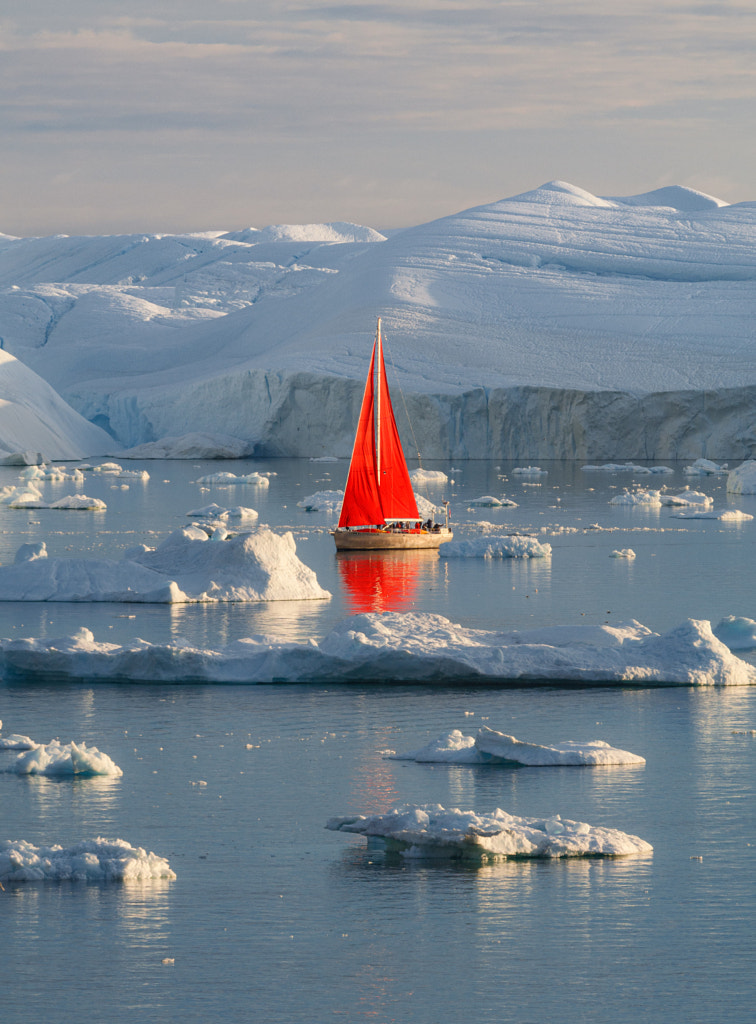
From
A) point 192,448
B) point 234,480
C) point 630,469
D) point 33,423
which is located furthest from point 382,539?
point 192,448

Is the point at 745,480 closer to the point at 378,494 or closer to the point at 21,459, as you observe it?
the point at 378,494

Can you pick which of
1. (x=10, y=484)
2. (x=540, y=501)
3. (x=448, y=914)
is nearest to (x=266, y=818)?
(x=448, y=914)

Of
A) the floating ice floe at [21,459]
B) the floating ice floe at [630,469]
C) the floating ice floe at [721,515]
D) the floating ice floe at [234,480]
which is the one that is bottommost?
the floating ice floe at [721,515]

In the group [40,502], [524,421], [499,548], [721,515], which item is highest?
[524,421]

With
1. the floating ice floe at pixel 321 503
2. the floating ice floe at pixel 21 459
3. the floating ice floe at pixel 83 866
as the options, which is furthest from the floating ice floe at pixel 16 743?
the floating ice floe at pixel 21 459

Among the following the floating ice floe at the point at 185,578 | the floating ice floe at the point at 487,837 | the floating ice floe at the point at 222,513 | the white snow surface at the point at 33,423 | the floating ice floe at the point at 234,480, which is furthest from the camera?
the white snow surface at the point at 33,423

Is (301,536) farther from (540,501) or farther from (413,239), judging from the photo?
→ (413,239)

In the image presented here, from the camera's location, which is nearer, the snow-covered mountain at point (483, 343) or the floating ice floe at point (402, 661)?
the floating ice floe at point (402, 661)

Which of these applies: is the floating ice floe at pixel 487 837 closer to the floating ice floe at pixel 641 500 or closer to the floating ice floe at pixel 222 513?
the floating ice floe at pixel 222 513
